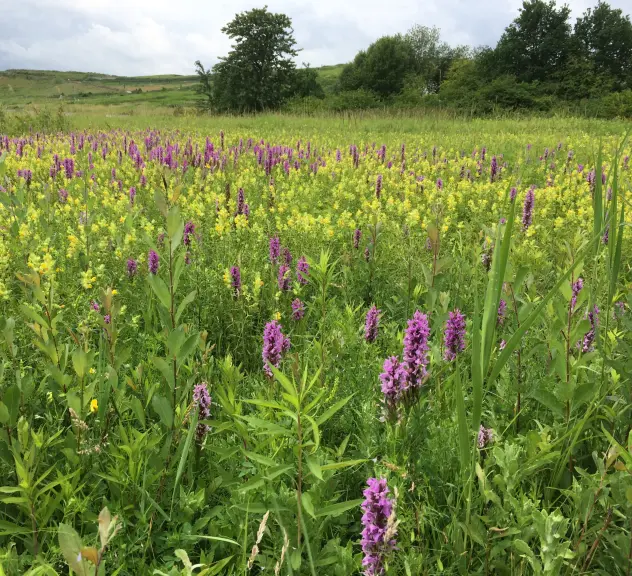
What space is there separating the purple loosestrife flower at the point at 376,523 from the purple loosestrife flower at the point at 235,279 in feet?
6.18

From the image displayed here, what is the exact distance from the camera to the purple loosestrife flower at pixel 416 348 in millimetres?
1553

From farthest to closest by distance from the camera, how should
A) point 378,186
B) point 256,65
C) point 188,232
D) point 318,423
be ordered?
point 256,65 → point 378,186 → point 188,232 → point 318,423

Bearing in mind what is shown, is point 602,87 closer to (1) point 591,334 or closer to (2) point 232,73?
(2) point 232,73

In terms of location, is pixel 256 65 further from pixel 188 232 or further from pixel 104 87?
pixel 104 87

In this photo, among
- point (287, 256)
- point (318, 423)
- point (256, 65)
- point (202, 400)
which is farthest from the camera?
point (256, 65)

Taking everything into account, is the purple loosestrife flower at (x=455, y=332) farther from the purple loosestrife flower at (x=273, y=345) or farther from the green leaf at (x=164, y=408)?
the green leaf at (x=164, y=408)

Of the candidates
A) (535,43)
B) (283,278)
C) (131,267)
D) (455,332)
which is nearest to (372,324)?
(455,332)

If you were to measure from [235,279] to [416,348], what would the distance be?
1.53 m

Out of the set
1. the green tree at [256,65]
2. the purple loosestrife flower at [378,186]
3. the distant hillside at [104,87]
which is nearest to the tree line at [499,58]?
the green tree at [256,65]

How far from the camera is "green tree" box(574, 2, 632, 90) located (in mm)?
58219

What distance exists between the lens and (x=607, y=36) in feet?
192

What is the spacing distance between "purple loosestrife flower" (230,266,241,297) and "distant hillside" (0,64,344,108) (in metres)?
67.5

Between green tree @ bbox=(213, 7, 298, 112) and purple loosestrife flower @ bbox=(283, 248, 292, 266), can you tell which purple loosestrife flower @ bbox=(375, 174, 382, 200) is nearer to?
purple loosestrife flower @ bbox=(283, 248, 292, 266)

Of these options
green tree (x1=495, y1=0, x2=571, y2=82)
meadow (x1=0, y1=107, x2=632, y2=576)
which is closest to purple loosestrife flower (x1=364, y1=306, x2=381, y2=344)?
meadow (x1=0, y1=107, x2=632, y2=576)
